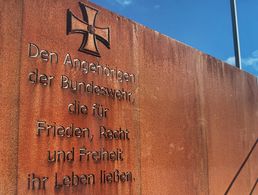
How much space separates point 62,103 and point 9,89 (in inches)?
21.2

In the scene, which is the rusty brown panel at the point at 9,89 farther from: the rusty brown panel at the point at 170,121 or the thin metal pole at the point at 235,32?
the thin metal pole at the point at 235,32

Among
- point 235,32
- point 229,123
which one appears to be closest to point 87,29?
point 229,123

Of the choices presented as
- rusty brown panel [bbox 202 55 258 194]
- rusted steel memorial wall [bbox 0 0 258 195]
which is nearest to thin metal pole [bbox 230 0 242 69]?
rusty brown panel [bbox 202 55 258 194]

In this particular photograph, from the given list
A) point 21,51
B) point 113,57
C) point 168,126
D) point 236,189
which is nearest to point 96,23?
point 113,57

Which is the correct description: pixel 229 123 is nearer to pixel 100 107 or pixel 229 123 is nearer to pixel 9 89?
pixel 100 107

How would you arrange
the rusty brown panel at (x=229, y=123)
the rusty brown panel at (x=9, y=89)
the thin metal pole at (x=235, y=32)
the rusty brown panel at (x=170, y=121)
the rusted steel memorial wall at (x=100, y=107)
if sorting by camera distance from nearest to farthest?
1. the rusty brown panel at (x=9, y=89)
2. the rusted steel memorial wall at (x=100, y=107)
3. the rusty brown panel at (x=170, y=121)
4. the rusty brown panel at (x=229, y=123)
5. the thin metal pole at (x=235, y=32)

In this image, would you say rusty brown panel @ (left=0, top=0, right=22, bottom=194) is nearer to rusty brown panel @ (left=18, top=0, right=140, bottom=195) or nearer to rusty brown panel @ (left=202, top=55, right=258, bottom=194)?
rusty brown panel @ (left=18, top=0, right=140, bottom=195)

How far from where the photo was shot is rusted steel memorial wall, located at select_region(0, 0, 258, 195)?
337 cm

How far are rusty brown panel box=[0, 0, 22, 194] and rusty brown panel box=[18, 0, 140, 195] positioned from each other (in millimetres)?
57

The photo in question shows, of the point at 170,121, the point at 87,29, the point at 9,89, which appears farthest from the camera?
the point at 170,121

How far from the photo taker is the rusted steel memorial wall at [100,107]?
337 centimetres

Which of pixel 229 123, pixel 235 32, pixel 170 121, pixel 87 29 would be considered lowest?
pixel 170 121

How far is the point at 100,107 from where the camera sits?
13.3ft

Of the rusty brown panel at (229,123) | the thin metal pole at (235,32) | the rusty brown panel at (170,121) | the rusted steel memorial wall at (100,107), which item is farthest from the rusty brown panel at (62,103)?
the thin metal pole at (235,32)
